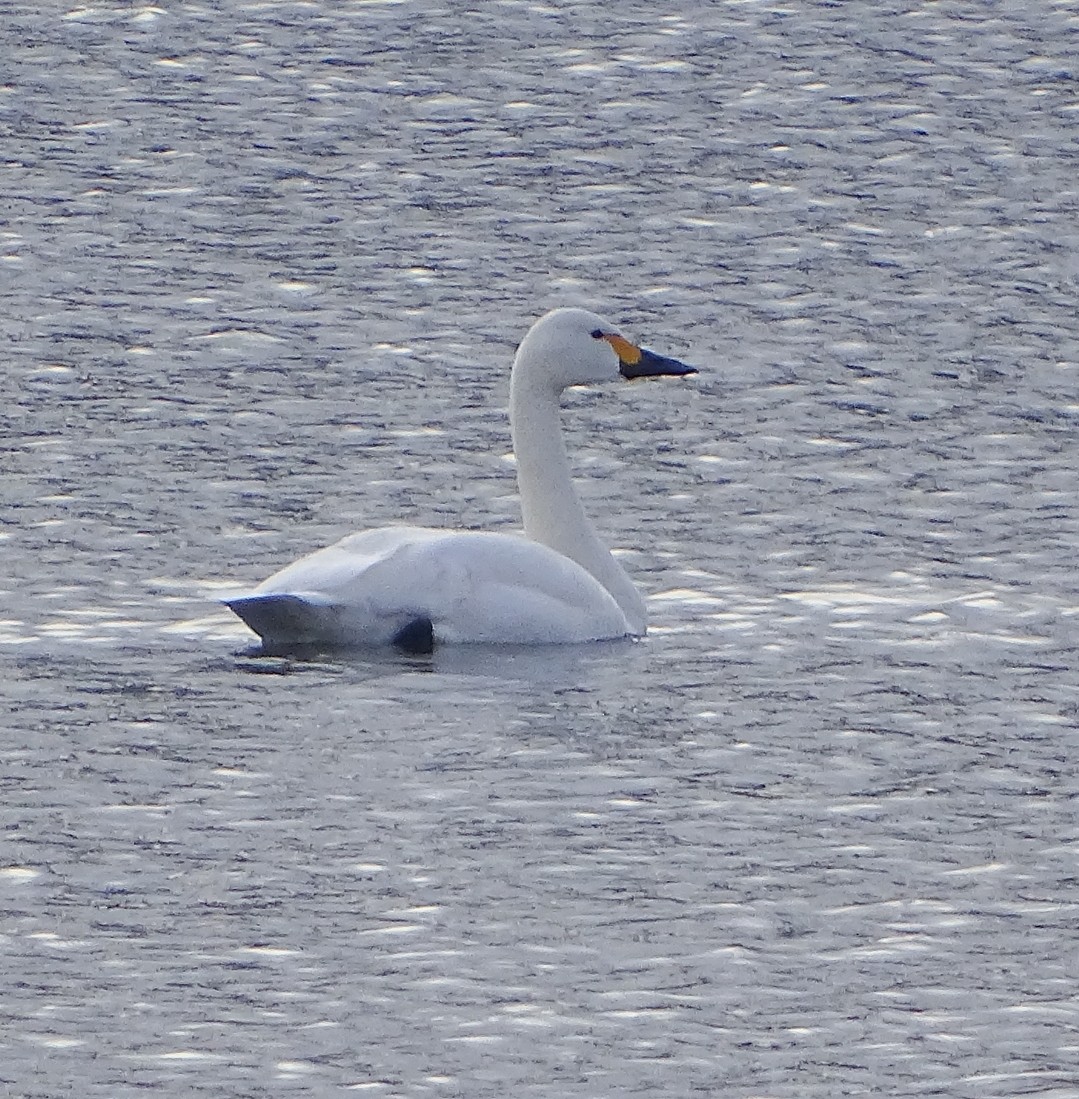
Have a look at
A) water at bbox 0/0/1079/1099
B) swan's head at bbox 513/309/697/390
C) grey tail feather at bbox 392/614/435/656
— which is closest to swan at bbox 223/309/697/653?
grey tail feather at bbox 392/614/435/656

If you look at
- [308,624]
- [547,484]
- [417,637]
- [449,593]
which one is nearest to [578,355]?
[547,484]

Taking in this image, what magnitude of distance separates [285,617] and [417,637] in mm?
495

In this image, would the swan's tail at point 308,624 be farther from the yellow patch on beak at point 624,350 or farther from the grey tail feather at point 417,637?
the yellow patch on beak at point 624,350

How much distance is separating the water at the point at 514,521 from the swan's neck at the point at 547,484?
0.34m

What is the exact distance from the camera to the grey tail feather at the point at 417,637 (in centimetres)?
1235

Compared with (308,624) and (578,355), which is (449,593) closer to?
(308,624)

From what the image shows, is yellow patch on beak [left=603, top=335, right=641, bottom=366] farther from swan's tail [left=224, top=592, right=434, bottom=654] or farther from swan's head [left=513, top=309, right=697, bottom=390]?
swan's tail [left=224, top=592, right=434, bottom=654]

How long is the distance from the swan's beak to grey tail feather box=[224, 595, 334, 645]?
1.98 meters

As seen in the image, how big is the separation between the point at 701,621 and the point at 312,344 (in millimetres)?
4595

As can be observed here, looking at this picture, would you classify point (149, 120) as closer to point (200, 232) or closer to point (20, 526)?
point (200, 232)

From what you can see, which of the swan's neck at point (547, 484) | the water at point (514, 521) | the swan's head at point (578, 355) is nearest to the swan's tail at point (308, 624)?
the water at point (514, 521)

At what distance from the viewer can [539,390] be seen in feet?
44.6

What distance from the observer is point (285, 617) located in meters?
12.2

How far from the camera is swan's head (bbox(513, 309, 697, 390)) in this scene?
44.5 ft
